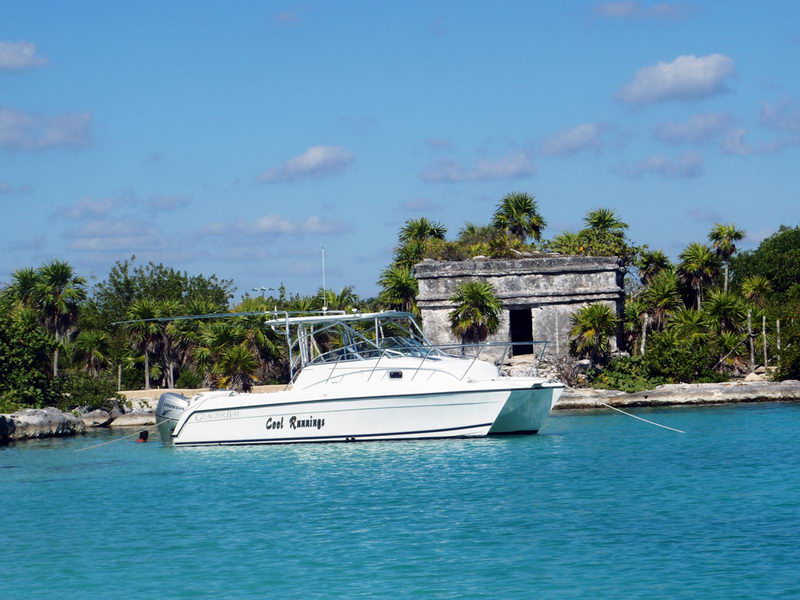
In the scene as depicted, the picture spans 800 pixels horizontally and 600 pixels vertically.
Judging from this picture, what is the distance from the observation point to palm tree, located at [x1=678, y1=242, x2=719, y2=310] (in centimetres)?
4809

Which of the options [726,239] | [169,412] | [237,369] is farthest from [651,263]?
[169,412]

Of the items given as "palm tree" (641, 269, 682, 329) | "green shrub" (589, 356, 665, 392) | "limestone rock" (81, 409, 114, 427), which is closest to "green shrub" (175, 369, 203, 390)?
"limestone rock" (81, 409, 114, 427)

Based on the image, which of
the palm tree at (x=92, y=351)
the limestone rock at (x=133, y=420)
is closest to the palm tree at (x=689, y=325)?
the limestone rock at (x=133, y=420)

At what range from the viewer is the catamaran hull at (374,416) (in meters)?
28.9

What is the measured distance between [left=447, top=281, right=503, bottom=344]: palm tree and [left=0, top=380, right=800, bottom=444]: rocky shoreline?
4274mm

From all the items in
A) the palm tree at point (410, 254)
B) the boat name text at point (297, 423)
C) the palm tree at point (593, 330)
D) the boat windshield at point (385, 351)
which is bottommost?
the boat name text at point (297, 423)

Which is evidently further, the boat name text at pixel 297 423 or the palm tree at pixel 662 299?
the palm tree at pixel 662 299

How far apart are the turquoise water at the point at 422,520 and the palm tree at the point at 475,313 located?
1321 cm

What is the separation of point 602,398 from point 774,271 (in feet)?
87.4

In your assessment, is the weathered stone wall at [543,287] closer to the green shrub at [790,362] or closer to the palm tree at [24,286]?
the green shrub at [790,362]

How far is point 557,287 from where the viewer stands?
4500 centimetres

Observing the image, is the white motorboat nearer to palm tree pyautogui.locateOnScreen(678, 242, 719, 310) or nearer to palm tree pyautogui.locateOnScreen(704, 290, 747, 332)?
palm tree pyautogui.locateOnScreen(704, 290, 747, 332)

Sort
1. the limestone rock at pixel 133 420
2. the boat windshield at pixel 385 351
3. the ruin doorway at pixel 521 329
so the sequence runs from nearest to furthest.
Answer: the boat windshield at pixel 385 351 < the limestone rock at pixel 133 420 < the ruin doorway at pixel 521 329

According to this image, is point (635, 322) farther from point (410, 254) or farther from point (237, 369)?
point (237, 369)
